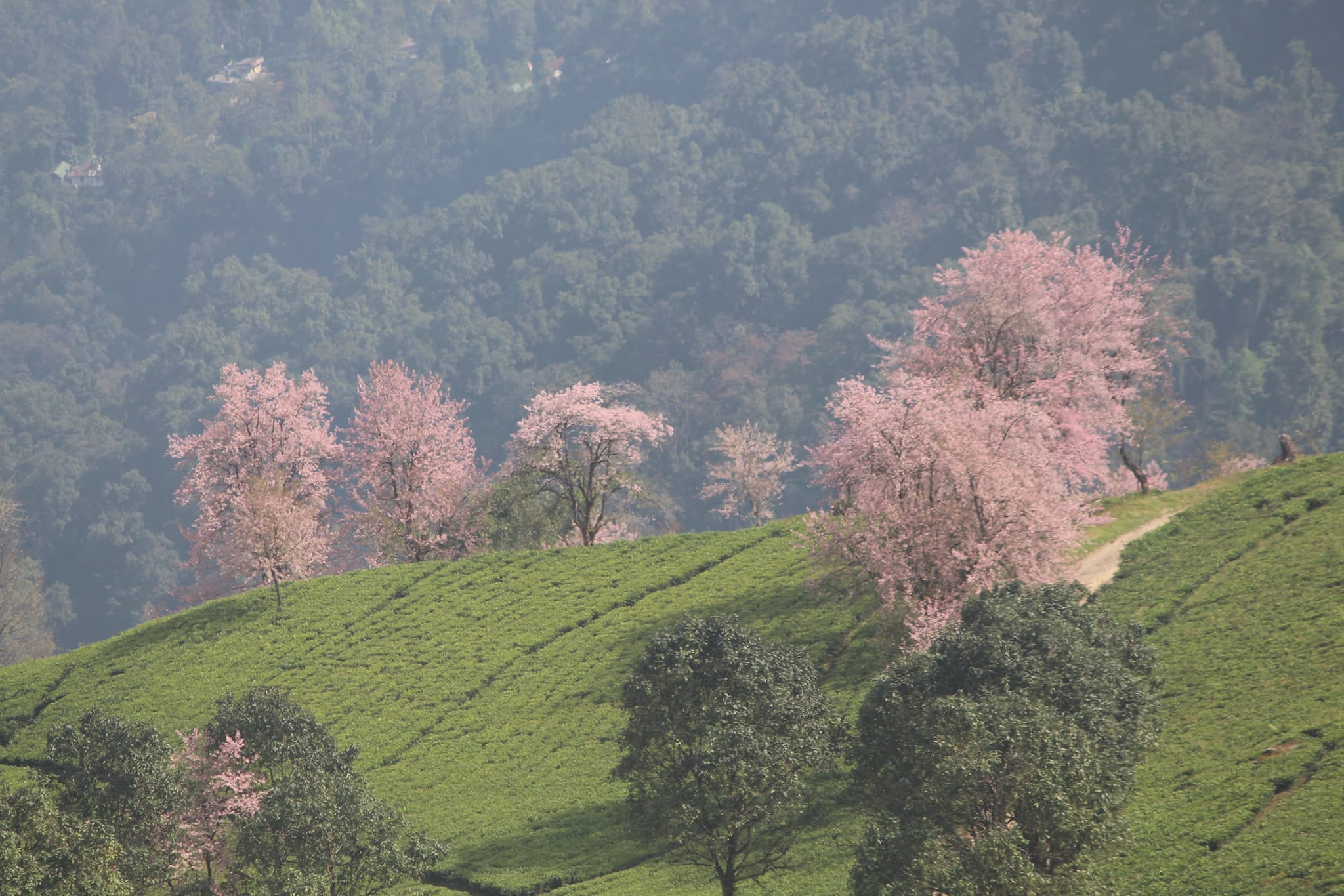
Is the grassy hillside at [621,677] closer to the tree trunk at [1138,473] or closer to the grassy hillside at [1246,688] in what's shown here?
the grassy hillside at [1246,688]

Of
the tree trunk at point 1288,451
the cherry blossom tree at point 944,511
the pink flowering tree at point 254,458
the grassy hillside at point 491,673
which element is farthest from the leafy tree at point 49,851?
the tree trunk at point 1288,451

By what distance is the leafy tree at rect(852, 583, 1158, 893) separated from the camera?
26.5m

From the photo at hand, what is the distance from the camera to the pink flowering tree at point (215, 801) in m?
38.3

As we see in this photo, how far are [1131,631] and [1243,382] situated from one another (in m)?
136

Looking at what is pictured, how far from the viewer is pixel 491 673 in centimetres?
5719

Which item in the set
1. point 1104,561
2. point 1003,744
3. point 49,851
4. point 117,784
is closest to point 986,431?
point 1104,561

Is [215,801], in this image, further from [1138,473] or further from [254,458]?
[1138,473]

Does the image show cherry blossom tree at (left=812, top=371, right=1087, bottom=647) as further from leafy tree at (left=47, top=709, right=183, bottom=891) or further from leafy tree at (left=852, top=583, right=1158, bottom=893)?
leafy tree at (left=47, top=709, right=183, bottom=891)

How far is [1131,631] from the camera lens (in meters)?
34.6

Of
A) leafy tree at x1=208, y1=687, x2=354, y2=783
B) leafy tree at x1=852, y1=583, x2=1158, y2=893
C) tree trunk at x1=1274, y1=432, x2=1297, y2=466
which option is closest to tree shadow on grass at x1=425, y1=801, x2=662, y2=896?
leafy tree at x1=208, y1=687, x2=354, y2=783

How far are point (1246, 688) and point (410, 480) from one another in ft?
166

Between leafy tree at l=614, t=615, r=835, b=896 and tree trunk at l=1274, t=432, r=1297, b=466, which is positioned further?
tree trunk at l=1274, t=432, r=1297, b=466

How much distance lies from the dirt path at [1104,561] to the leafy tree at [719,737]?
18.7 metres

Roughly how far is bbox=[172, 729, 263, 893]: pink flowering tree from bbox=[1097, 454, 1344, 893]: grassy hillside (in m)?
24.3
